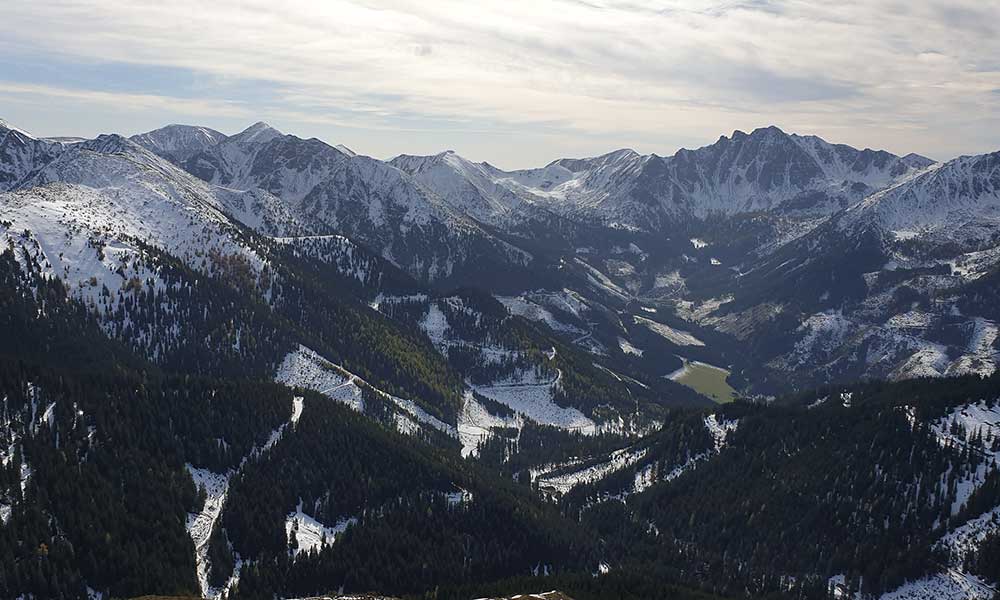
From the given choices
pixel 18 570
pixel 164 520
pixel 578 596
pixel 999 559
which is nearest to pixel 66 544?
pixel 18 570

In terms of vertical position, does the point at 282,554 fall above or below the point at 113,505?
below

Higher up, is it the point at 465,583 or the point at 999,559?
the point at 999,559

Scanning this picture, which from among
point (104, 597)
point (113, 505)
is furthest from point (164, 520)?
point (104, 597)

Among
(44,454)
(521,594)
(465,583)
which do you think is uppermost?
(44,454)

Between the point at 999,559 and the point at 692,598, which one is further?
the point at 999,559

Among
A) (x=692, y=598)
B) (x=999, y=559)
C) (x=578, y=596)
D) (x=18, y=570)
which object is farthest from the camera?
(x=999, y=559)

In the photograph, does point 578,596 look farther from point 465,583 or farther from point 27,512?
point 27,512

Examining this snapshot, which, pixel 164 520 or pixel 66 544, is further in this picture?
pixel 164 520

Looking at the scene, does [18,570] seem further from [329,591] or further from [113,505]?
[329,591]

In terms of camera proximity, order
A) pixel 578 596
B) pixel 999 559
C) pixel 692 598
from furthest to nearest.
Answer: pixel 999 559 → pixel 692 598 → pixel 578 596
